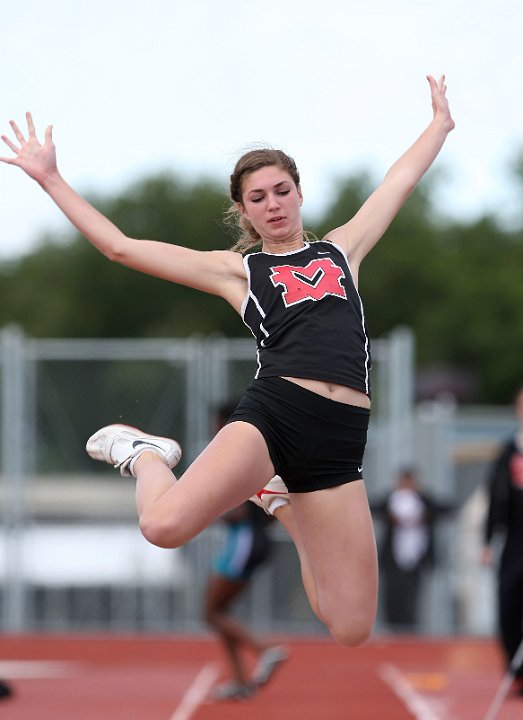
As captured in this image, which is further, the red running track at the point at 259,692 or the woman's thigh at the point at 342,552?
the red running track at the point at 259,692

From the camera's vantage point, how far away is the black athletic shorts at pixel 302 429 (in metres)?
5.38

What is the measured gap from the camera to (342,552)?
220 inches

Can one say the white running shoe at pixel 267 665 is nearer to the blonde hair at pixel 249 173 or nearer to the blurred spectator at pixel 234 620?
the blurred spectator at pixel 234 620

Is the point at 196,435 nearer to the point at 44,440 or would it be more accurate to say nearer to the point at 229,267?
the point at 44,440

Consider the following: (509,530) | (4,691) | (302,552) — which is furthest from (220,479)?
(4,691)

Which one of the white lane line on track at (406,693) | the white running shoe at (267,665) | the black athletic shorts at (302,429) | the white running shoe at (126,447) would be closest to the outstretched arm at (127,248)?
the black athletic shorts at (302,429)

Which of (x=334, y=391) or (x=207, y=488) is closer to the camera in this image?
(x=207, y=488)

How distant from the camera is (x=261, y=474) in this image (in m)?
5.30

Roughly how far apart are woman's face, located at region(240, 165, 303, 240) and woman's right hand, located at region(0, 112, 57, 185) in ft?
2.58

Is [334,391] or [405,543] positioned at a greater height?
[334,391]

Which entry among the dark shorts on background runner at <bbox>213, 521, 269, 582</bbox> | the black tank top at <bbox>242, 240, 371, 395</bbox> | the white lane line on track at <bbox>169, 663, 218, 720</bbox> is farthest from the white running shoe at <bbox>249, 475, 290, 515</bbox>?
the dark shorts on background runner at <bbox>213, 521, 269, 582</bbox>

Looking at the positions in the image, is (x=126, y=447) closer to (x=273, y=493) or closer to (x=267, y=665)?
(x=273, y=493)

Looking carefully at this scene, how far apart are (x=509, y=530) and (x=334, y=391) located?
5244 millimetres

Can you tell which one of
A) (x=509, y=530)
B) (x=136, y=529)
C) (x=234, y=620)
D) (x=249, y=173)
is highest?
(x=249, y=173)
